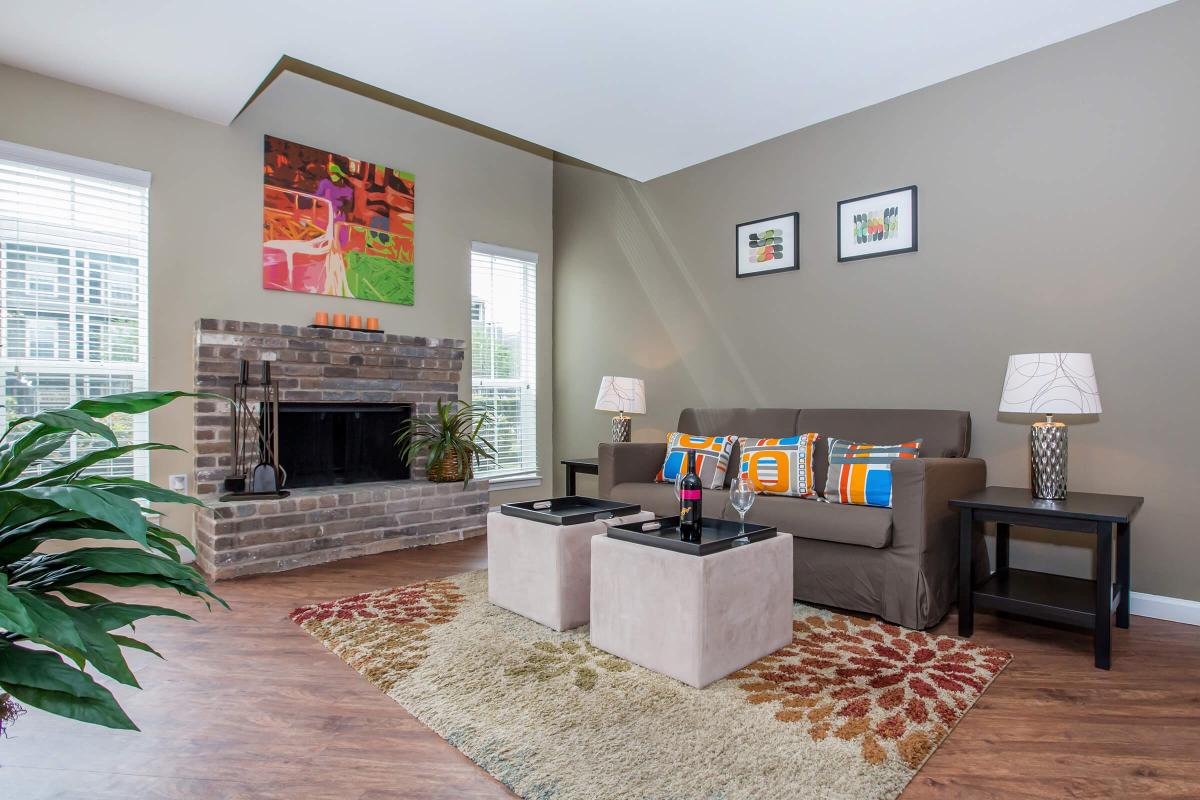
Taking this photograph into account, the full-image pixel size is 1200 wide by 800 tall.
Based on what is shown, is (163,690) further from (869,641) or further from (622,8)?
(622,8)

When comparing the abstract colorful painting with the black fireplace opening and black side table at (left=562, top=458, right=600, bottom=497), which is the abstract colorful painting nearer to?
the black fireplace opening

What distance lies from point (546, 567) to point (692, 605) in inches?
30.1

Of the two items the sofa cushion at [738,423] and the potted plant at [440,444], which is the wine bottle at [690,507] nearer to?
Answer: the sofa cushion at [738,423]

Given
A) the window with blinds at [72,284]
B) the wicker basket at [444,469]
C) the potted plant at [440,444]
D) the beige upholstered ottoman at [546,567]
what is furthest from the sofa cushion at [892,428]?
the window with blinds at [72,284]

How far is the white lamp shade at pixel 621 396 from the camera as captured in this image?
4.51 meters

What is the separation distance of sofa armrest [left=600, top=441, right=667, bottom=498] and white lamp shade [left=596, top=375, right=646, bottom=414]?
48cm

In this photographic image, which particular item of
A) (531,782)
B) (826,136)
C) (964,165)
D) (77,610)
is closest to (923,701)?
(531,782)

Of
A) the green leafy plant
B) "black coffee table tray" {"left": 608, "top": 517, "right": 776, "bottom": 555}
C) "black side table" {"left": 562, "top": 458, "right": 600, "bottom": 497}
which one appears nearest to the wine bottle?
"black coffee table tray" {"left": 608, "top": 517, "right": 776, "bottom": 555}

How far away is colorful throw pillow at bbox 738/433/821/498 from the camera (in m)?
3.35

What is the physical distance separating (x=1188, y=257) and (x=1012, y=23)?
1277 mm

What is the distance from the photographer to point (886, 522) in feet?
9.12

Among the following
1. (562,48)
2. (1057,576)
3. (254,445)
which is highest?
(562,48)

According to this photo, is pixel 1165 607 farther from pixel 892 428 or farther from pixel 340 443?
pixel 340 443

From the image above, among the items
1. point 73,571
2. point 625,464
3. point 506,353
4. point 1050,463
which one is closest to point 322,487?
point 506,353
